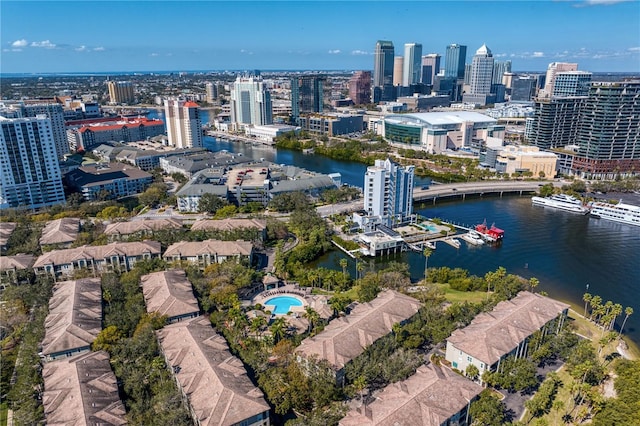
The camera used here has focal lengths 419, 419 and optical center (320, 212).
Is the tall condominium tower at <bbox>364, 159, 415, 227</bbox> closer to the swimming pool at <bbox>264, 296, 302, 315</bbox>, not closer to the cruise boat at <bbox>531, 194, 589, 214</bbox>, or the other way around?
the swimming pool at <bbox>264, 296, 302, 315</bbox>

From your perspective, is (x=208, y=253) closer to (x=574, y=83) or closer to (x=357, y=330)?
(x=357, y=330)

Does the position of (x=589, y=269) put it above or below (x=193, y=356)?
below

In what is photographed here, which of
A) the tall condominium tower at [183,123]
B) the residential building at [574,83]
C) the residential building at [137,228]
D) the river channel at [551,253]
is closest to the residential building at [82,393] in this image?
the residential building at [137,228]

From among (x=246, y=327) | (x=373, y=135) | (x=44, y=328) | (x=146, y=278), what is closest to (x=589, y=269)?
(x=246, y=327)

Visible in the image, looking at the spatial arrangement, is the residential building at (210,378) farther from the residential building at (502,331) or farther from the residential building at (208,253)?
the residential building at (502,331)

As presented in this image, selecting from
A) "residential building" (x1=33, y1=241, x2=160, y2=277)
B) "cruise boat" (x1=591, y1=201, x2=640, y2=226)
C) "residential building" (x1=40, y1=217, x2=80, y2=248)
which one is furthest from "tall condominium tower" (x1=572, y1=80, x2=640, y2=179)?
"residential building" (x1=40, y1=217, x2=80, y2=248)

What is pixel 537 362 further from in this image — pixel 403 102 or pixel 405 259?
pixel 403 102

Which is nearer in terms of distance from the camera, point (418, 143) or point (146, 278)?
point (146, 278)
